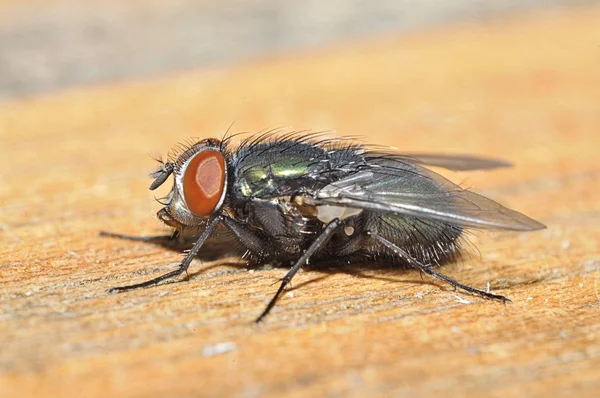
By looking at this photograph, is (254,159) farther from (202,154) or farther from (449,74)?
(449,74)

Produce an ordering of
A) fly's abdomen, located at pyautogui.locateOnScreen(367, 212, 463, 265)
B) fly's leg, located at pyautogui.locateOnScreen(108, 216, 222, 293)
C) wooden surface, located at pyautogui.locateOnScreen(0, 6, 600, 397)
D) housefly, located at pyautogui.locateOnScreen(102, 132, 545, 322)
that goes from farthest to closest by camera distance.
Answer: fly's abdomen, located at pyautogui.locateOnScreen(367, 212, 463, 265) → housefly, located at pyautogui.locateOnScreen(102, 132, 545, 322) → fly's leg, located at pyautogui.locateOnScreen(108, 216, 222, 293) → wooden surface, located at pyautogui.locateOnScreen(0, 6, 600, 397)

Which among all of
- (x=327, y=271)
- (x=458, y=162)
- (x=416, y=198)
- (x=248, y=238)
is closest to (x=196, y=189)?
(x=248, y=238)

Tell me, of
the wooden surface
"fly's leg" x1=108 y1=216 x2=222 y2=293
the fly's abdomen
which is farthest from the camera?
the fly's abdomen

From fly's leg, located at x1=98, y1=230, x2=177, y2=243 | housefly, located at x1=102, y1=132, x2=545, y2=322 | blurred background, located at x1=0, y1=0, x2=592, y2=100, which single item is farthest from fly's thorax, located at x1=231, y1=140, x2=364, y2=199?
blurred background, located at x1=0, y1=0, x2=592, y2=100

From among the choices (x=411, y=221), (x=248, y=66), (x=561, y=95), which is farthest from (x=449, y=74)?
(x=411, y=221)

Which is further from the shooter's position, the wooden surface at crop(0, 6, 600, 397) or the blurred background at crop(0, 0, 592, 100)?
the blurred background at crop(0, 0, 592, 100)

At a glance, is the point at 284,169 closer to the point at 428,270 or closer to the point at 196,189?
the point at 196,189

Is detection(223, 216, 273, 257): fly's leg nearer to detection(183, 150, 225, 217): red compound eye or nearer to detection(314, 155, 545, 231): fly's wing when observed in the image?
detection(183, 150, 225, 217): red compound eye

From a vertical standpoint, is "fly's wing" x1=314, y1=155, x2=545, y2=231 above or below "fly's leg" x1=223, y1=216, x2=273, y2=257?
above
